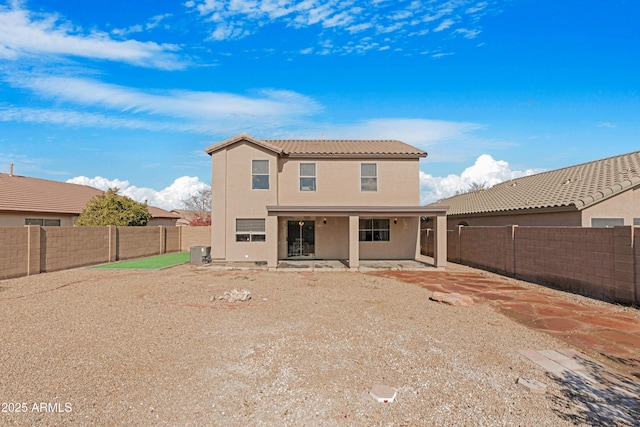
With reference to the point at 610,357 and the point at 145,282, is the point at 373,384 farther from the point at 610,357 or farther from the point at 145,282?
the point at 145,282

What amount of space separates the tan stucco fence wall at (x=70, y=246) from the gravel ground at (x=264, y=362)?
395 cm

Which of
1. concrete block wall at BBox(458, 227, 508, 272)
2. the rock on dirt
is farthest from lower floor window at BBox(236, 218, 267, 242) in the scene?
concrete block wall at BBox(458, 227, 508, 272)

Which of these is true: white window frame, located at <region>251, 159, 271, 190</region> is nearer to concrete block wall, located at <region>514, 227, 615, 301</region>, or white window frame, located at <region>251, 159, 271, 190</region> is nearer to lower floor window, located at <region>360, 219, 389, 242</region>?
lower floor window, located at <region>360, 219, 389, 242</region>

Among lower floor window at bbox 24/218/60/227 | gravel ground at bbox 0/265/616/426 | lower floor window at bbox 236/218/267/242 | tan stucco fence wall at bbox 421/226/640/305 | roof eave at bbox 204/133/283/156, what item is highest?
roof eave at bbox 204/133/283/156

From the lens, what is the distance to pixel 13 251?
1184 centimetres

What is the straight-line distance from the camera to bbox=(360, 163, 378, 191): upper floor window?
56.1 ft

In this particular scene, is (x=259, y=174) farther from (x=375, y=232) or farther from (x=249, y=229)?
(x=375, y=232)

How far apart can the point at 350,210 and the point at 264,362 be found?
32.9 feet

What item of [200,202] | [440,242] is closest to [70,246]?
[440,242]

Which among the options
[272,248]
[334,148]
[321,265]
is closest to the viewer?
[272,248]

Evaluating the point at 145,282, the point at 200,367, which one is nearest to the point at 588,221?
the point at 200,367

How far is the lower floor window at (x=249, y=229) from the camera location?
1630cm

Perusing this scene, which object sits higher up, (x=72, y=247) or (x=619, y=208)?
(x=619, y=208)

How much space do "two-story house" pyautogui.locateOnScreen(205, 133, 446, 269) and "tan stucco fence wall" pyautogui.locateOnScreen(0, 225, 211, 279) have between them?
539 cm
